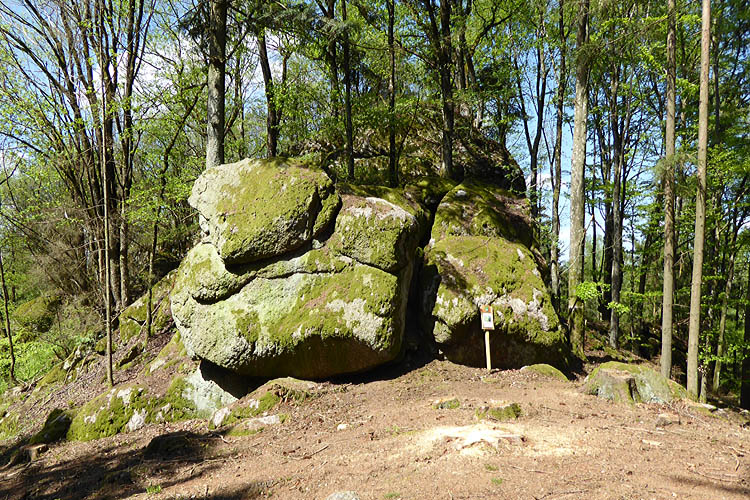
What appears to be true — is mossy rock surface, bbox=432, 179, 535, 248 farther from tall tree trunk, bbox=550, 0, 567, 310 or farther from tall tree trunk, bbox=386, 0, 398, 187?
tall tree trunk, bbox=386, 0, 398, 187

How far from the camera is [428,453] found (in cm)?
410

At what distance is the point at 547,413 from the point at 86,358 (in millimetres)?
12191

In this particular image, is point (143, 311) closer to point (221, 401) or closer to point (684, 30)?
point (221, 401)

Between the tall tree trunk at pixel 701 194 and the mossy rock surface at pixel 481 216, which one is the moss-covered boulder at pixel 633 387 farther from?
the mossy rock surface at pixel 481 216

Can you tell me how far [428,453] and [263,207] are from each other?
5468 mm

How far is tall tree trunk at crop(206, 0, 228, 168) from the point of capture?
32.3ft

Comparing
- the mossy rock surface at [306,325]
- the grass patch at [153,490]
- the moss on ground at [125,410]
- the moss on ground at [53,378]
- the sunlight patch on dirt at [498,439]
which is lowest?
the moss on ground at [53,378]

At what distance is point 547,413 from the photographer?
5.38 metres

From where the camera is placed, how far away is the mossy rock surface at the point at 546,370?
7554 mm

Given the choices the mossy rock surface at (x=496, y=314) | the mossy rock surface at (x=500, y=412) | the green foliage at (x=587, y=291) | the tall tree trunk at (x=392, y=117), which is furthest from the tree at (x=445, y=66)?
the mossy rock surface at (x=500, y=412)

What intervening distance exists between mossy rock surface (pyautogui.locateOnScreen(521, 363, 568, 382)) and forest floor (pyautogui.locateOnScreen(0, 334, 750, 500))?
0.24m

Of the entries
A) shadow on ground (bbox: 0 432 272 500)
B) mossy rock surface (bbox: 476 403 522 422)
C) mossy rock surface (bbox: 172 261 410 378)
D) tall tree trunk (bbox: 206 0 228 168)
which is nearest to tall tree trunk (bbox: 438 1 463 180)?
mossy rock surface (bbox: 172 261 410 378)

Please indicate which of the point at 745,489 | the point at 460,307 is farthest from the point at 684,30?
the point at 745,489

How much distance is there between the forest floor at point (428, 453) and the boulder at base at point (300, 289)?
2.77 feet
